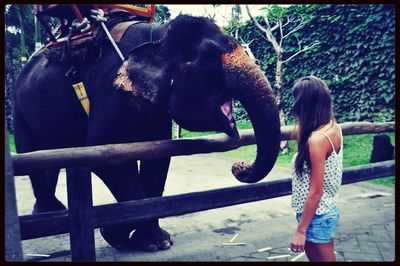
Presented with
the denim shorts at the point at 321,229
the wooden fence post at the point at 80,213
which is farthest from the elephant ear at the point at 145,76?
the denim shorts at the point at 321,229

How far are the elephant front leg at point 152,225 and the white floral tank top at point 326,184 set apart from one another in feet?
4.71

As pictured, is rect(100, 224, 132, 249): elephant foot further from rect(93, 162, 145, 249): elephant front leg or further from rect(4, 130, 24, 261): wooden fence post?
rect(4, 130, 24, 261): wooden fence post

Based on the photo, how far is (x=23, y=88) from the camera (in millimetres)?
3781

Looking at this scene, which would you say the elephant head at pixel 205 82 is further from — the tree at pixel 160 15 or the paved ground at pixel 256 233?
the paved ground at pixel 256 233

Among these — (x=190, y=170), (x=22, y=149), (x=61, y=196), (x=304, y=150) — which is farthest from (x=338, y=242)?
(x=190, y=170)

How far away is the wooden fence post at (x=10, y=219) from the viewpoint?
5.74 feet

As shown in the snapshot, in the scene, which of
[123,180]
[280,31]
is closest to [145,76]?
[123,180]

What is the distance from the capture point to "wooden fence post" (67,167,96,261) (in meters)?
2.38

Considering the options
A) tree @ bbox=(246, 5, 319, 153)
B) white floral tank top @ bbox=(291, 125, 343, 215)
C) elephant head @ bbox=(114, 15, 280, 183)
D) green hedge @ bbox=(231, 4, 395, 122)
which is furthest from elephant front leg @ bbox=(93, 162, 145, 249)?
green hedge @ bbox=(231, 4, 395, 122)

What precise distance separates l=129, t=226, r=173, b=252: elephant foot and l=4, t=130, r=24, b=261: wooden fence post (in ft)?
5.14

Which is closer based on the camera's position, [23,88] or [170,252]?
[170,252]
